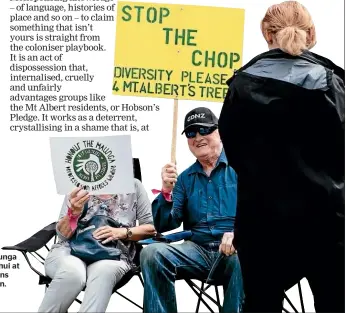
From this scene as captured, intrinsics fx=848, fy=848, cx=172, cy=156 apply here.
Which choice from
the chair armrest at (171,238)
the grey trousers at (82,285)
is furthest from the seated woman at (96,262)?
the chair armrest at (171,238)

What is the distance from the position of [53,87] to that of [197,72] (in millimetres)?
1005

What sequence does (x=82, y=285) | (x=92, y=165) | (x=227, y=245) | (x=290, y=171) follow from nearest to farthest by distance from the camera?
(x=290, y=171)
(x=227, y=245)
(x=82, y=285)
(x=92, y=165)

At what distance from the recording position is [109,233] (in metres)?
4.63

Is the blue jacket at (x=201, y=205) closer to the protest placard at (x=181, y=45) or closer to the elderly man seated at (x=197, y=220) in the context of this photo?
the elderly man seated at (x=197, y=220)

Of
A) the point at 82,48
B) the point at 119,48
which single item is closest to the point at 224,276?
the point at 119,48

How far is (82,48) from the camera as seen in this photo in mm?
5223

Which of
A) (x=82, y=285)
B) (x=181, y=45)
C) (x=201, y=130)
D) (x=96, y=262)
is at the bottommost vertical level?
(x=82, y=285)

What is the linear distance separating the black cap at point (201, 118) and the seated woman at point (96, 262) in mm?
526

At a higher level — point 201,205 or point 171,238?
point 201,205

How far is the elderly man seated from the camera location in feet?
14.1

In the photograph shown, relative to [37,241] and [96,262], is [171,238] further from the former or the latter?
[37,241]

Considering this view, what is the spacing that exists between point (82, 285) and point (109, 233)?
1.09 feet

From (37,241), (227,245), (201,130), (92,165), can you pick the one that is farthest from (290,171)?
(37,241)

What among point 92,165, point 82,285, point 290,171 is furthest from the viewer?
point 92,165
